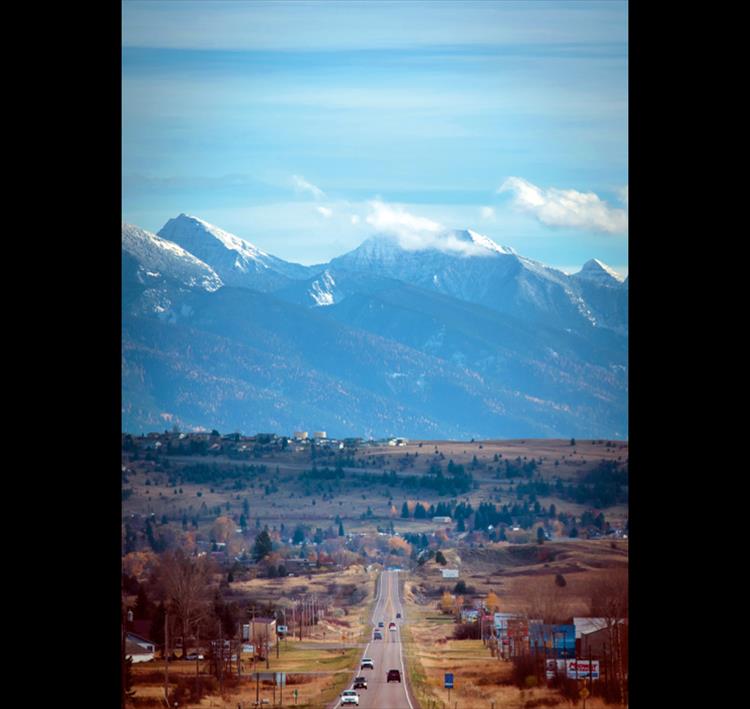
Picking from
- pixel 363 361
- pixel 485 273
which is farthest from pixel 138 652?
pixel 485 273

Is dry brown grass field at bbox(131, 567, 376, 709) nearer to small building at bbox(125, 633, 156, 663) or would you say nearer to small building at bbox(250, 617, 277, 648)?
small building at bbox(125, 633, 156, 663)

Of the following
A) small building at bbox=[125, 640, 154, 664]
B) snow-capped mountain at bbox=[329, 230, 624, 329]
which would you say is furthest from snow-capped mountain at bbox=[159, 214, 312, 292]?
small building at bbox=[125, 640, 154, 664]

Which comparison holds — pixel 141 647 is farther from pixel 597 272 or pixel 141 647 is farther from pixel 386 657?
pixel 597 272

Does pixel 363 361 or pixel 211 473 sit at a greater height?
pixel 363 361
